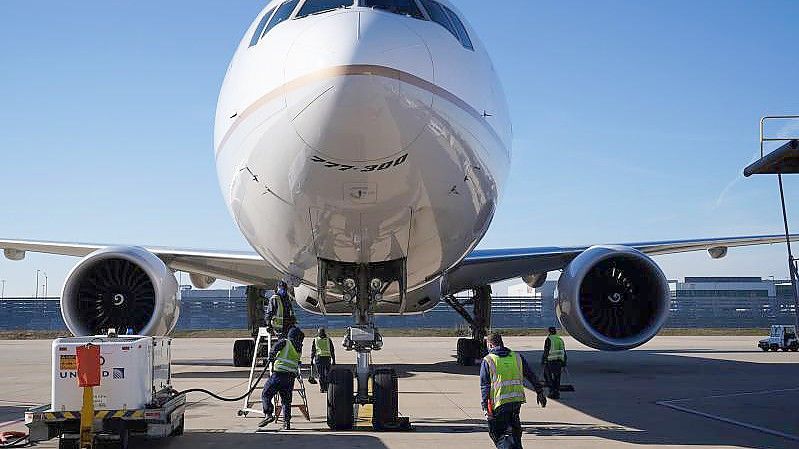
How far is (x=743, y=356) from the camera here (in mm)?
19609

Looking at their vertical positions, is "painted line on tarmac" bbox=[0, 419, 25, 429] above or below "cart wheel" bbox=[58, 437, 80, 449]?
below

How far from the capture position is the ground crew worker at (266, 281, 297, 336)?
8250 mm

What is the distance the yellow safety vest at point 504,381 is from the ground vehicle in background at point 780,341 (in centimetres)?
1975

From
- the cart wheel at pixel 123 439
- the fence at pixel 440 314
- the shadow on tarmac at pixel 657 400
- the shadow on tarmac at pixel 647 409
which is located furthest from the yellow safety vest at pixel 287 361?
the fence at pixel 440 314

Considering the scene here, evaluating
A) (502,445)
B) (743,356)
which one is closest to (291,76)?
(502,445)

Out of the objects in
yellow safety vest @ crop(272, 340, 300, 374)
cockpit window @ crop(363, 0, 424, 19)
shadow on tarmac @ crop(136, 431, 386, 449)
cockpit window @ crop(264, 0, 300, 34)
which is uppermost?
cockpit window @ crop(264, 0, 300, 34)

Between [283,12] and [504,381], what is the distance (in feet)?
Answer: 10.9

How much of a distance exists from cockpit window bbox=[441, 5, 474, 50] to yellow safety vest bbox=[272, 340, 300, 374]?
3.29m

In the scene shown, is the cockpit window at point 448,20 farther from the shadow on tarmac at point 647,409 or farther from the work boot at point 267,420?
the work boot at point 267,420

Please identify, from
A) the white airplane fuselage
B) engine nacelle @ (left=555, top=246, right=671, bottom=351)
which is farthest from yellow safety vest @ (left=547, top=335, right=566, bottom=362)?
the white airplane fuselage

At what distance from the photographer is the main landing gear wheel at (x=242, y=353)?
15.7 m

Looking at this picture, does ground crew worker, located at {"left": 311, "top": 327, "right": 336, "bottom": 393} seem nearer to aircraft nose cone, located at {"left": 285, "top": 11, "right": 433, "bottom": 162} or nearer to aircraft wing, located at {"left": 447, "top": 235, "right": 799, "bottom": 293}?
aircraft wing, located at {"left": 447, "top": 235, "right": 799, "bottom": 293}

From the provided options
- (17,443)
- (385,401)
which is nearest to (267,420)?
(385,401)

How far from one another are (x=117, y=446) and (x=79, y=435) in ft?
0.98
